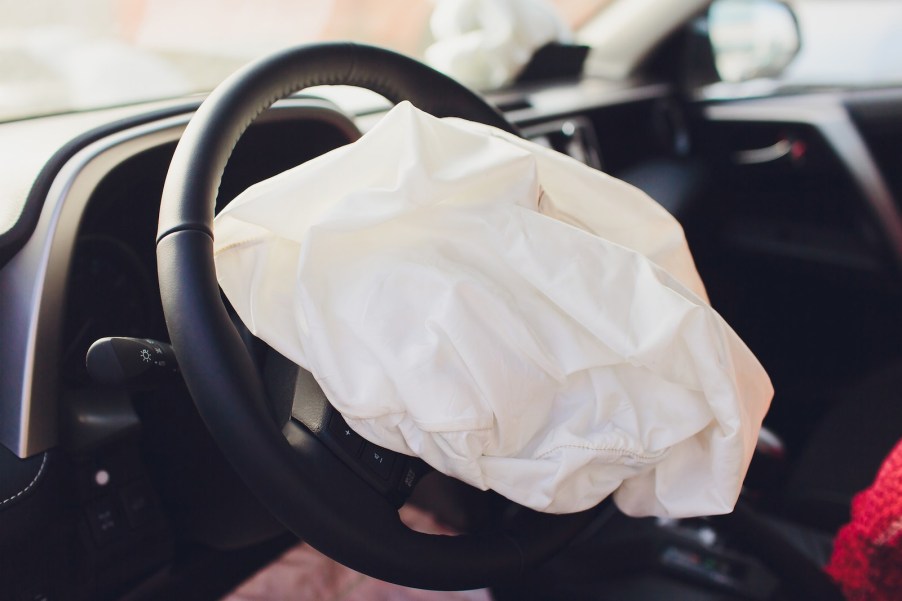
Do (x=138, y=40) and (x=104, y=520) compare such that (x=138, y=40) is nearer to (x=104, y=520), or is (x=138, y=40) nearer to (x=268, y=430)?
(x=104, y=520)

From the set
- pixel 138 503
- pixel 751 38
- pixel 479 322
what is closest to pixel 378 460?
pixel 479 322

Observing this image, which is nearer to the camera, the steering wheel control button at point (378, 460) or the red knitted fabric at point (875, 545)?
the steering wheel control button at point (378, 460)

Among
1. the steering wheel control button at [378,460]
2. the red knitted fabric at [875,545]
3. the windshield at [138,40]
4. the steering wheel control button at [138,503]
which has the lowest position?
the red knitted fabric at [875,545]

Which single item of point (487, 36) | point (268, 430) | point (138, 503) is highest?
point (487, 36)

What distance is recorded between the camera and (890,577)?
819 mm

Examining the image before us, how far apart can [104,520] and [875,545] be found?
2.69 ft

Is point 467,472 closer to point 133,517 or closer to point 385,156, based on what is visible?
point 385,156

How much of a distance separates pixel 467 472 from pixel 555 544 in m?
0.12

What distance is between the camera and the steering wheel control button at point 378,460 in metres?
0.56

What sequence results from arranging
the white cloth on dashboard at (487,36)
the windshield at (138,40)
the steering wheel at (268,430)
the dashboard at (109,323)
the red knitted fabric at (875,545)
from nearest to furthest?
1. the steering wheel at (268,430)
2. the dashboard at (109,323)
3. the red knitted fabric at (875,545)
4. the windshield at (138,40)
5. the white cloth on dashboard at (487,36)

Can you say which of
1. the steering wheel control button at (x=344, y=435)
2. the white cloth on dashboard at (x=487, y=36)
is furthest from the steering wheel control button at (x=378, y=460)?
the white cloth on dashboard at (x=487, y=36)

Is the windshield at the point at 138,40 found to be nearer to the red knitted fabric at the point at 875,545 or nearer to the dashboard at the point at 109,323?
the dashboard at the point at 109,323

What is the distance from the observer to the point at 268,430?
482mm

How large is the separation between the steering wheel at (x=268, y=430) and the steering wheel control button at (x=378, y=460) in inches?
0.6
